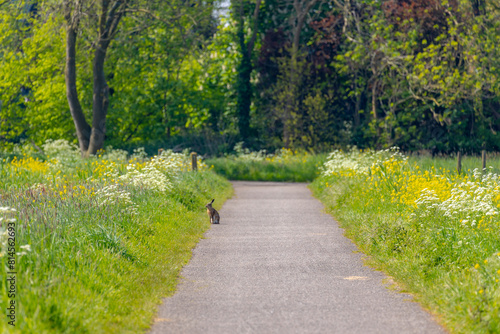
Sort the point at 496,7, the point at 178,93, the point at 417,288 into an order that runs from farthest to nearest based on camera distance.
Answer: the point at 178,93, the point at 496,7, the point at 417,288

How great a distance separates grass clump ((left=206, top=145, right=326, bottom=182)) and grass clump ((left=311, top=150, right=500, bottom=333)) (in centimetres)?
→ 1300

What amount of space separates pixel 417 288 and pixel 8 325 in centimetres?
476

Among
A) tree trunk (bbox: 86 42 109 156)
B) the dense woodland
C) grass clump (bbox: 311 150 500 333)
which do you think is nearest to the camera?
grass clump (bbox: 311 150 500 333)

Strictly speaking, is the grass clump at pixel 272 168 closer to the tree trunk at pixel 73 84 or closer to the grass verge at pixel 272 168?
the grass verge at pixel 272 168

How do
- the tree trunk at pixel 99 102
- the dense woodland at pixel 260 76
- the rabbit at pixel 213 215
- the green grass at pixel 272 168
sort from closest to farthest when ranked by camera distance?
the rabbit at pixel 213 215, the tree trunk at pixel 99 102, the dense woodland at pixel 260 76, the green grass at pixel 272 168

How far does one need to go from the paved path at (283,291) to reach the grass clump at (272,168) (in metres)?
15.6

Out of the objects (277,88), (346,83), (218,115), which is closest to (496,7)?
(346,83)

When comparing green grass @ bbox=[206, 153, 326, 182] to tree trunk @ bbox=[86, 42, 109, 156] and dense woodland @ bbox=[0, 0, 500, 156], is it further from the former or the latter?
tree trunk @ bbox=[86, 42, 109, 156]

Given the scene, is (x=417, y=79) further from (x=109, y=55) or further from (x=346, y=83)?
(x=109, y=55)

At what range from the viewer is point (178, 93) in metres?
36.1

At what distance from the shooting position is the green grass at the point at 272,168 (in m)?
29.5

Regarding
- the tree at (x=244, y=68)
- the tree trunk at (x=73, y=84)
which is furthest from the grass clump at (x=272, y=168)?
the tree trunk at (x=73, y=84)

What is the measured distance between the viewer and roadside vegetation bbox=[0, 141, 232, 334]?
6.26 m

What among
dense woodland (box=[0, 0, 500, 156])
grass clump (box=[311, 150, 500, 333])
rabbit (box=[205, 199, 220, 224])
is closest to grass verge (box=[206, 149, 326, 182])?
dense woodland (box=[0, 0, 500, 156])
